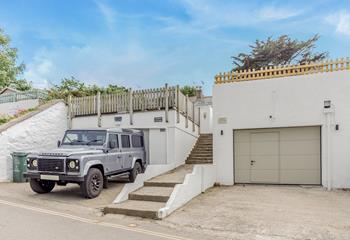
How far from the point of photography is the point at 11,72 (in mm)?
27812

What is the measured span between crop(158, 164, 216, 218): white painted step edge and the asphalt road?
133cm

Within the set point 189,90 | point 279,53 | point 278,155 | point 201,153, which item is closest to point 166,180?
point 278,155

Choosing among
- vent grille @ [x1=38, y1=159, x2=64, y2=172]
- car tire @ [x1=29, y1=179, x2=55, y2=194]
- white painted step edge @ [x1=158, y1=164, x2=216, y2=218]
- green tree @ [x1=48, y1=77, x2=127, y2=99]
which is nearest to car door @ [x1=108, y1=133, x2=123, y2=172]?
vent grille @ [x1=38, y1=159, x2=64, y2=172]

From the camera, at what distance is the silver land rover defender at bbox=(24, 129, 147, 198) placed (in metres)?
8.62

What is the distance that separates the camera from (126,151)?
11086 mm

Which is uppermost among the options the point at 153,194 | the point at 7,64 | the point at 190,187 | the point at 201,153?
the point at 7,64

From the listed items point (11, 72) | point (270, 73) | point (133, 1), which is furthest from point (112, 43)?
point (11, 72)

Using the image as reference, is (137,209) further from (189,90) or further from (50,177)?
(189,90)

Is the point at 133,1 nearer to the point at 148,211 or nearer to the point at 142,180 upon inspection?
the point at 142,180

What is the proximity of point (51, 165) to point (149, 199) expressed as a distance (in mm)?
3058

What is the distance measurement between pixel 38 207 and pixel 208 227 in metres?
4.64

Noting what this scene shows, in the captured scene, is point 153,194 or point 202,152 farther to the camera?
point 202,152

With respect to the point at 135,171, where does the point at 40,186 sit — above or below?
below

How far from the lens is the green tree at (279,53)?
107 feet
